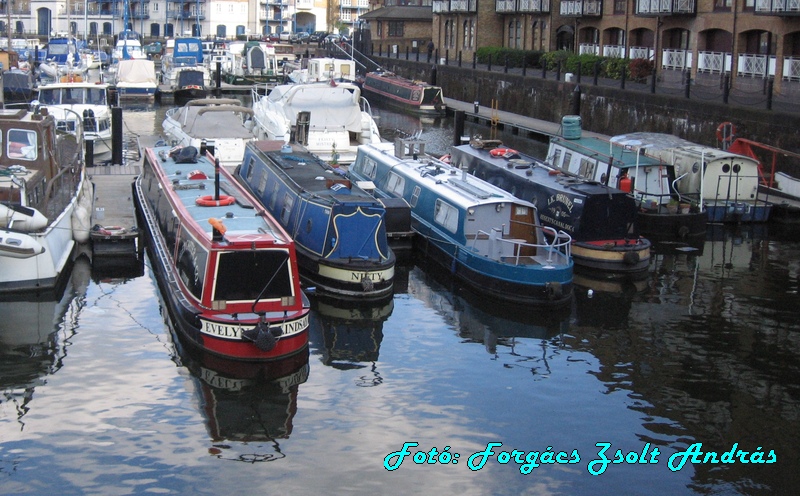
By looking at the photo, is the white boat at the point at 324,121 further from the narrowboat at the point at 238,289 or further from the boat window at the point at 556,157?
the narrowboat at the point at 238,289

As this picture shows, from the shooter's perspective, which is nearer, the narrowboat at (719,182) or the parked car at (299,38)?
the narrowboat at (719,182)

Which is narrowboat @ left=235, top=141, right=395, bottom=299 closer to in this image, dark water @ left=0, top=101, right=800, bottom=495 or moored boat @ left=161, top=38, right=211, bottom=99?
dark water @ left=0, top=101, right=800, bottom=495

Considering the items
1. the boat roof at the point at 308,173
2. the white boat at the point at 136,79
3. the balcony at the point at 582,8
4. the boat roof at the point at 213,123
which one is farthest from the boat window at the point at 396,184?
the white boat at the point at 136,79

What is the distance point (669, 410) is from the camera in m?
16.1

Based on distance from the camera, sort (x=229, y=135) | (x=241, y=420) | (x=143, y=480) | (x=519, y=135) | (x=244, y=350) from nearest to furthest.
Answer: (x=143, y=480) < (x=241, y=420) < (x=244, y=350) < (x=229, y=135) < (x=519, y=135)

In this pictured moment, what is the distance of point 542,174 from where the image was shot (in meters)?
26.8

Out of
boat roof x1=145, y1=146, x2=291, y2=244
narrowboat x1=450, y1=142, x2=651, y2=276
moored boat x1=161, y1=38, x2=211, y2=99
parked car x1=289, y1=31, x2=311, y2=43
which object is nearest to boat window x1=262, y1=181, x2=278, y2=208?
boat roof x1=145, y1=146, x2=291, y2=244

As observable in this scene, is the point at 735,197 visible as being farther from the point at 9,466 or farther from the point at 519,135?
the point at 9,466

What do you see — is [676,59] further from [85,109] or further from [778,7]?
[85,109]

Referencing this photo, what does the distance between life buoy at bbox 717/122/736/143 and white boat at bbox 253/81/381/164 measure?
11659 mm

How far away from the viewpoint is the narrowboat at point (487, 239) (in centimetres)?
2125

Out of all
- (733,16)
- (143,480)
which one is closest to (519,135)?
(733,16)

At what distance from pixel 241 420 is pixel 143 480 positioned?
2.40 metres

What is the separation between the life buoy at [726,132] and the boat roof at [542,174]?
8.05 m
